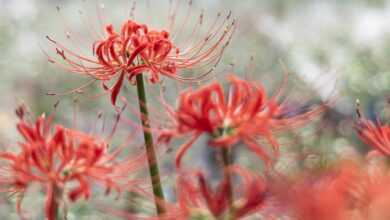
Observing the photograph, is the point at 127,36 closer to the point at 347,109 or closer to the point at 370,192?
the point at 370,192

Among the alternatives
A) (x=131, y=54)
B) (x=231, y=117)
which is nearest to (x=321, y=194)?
(x=231, y=117)

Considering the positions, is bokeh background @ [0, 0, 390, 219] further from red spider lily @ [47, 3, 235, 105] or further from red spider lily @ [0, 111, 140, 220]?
red spider lily @ [0, 111, 140, 220]

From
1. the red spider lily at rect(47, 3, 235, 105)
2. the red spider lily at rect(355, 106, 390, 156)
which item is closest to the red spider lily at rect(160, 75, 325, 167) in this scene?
the red spider lily at rect(355, 106, 390, 156)

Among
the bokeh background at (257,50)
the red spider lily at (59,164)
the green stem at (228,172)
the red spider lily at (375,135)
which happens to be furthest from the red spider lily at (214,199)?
the bokeh background at (257,50)

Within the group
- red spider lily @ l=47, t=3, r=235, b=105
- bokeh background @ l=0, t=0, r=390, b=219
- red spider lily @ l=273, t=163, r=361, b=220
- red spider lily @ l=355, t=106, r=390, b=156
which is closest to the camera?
red spider lily @ l=273, t=163, r=361, b=220

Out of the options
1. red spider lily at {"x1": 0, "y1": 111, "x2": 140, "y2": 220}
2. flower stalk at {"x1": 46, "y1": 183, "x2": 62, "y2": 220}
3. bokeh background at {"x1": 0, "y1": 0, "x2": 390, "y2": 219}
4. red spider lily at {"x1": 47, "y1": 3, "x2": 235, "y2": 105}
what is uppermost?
bokeh background at {"x1": 0, "y1": 0, "x2": 390, "y2": 219}

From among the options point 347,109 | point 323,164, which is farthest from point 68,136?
point 347,109
